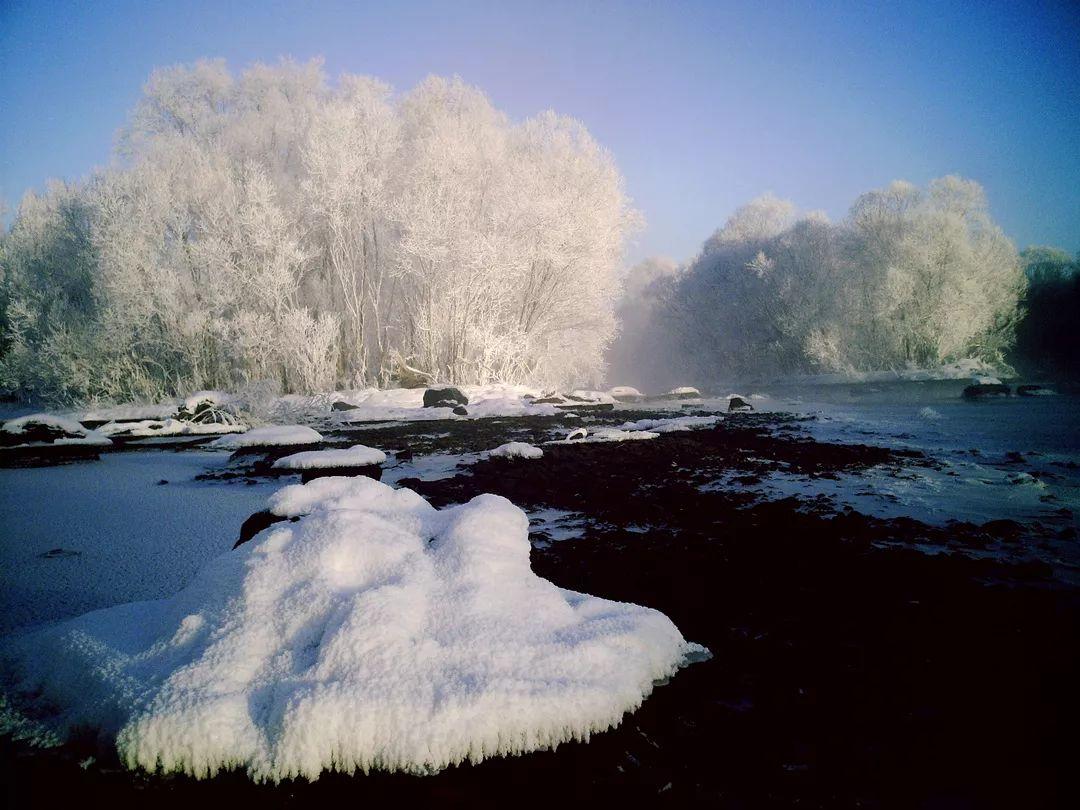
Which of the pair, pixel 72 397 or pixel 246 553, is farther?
pixel 72 397

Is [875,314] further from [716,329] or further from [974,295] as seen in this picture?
[716,329]

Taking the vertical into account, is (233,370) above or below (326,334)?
below

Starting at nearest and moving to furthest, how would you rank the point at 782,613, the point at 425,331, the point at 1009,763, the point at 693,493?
the point at 1009,763
the point at 782,613
the point at 693,493
the point at 425,331

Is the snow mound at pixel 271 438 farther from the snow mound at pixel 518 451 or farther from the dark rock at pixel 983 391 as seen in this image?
the dark rock at pixel 983 391

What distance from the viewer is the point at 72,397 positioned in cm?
1658

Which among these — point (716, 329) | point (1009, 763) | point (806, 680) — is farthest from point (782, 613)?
point (716, 329)

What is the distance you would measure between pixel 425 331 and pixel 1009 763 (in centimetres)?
1936

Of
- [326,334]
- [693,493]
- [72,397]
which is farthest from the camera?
[326,334]

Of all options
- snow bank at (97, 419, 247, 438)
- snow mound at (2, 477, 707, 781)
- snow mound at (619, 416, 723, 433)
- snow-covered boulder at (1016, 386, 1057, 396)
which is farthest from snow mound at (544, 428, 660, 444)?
snow-covered boulder at (1016, 386, 1057, 396)

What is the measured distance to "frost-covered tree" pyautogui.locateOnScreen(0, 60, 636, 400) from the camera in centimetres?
1669

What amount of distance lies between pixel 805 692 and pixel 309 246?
2191 cm

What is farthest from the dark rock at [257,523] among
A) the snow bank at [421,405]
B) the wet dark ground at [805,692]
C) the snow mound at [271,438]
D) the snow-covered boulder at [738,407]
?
the snow-covered boulder at [738,407]

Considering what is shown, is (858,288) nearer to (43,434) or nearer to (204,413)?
(204,413)

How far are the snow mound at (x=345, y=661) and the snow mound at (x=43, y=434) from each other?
9230 millimetres
